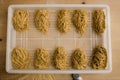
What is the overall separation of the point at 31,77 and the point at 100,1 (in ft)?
1.33

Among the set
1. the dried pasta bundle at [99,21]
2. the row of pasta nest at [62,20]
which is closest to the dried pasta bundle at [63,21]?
the row of pasta nest at [62,20]

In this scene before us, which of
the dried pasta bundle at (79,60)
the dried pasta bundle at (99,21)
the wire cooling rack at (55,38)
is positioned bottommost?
the dried pasta bundle at (79,60)

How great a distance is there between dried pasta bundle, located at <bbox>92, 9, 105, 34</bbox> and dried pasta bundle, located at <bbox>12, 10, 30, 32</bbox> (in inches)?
10.2

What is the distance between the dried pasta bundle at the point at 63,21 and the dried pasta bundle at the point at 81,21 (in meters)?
0.03

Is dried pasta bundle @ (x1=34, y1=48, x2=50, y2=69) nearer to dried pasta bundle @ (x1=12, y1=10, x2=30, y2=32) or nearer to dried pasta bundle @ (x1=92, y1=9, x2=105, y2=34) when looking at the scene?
dried pasta bundle @ (x1=12, y1=10, x2=30, y2=32)

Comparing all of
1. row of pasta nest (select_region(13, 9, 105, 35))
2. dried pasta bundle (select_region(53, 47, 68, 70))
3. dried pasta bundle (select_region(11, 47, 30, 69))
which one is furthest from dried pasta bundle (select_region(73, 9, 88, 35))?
dried pasta bundle (select_region(11, 47, 30, 69))

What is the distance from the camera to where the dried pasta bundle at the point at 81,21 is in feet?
2.79

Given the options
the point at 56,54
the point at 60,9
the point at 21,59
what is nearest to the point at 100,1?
the point at 60,9

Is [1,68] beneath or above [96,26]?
beneath

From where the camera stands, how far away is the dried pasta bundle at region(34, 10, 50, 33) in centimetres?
86

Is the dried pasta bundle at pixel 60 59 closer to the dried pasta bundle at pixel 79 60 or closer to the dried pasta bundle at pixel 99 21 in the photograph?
the dried pasta bundle at pixel 79 60

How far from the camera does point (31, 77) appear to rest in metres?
0.85

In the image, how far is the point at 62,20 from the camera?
0.85 m

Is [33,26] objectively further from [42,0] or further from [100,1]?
[100,1]
